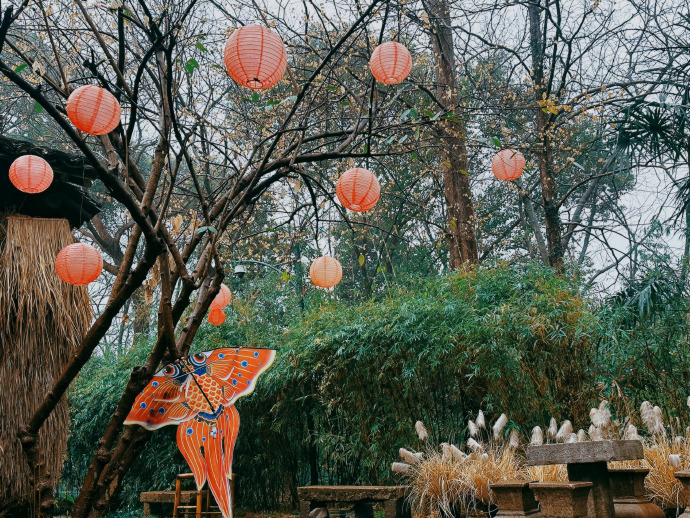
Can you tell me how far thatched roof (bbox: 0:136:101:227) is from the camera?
5.12 metres

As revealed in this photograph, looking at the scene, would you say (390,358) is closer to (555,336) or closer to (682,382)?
(555,336)

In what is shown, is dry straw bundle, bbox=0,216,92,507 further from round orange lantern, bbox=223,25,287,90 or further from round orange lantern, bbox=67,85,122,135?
round orange lantern, bbox=223,25,287,90

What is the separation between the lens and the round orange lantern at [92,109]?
309cm

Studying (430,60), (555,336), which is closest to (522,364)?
(555,336)

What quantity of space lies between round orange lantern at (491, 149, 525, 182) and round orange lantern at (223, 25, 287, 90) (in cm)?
216

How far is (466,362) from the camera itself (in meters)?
4.70

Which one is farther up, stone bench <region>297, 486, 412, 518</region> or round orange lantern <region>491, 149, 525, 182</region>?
round orange lantern <region>491, 149, 525, 182</region>

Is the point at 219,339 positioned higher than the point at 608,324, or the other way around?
the point at 219,339

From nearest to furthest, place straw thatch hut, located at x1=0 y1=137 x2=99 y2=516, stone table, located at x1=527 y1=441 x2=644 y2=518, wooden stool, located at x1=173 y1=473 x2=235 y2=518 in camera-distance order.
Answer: stone table, located at x1=527 y1=441 x2=644 y2=518 → wooden stool, located at x1=173 y1=473 x2=235 y2=518 → straw thatch hut, located at x1=0 y1=137 x2=99 y2=516

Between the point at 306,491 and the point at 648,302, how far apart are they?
2938 millimetres

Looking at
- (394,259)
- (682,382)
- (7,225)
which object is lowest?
(682,382)

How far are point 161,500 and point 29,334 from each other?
2171mm

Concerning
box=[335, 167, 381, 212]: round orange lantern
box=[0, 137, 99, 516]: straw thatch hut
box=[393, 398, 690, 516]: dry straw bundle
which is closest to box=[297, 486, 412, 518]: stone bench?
box=[393, 398, 690, 516]: dry straw bundle

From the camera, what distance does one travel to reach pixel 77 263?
13.9 feet
